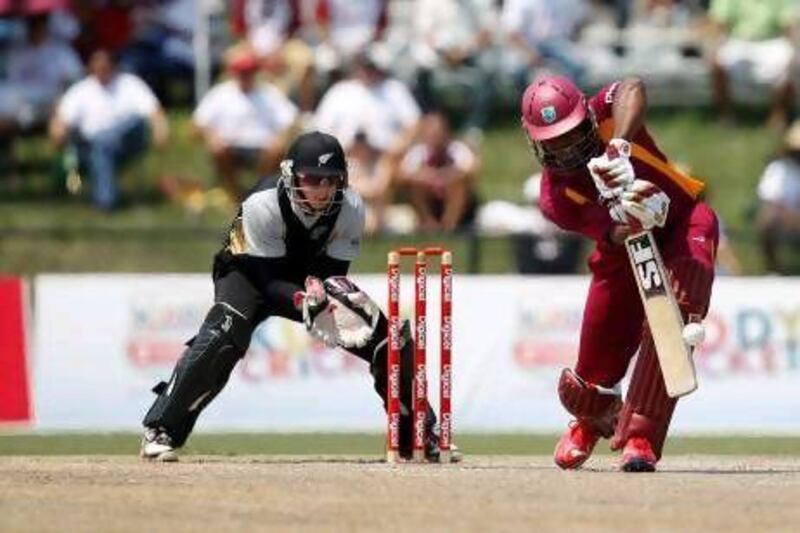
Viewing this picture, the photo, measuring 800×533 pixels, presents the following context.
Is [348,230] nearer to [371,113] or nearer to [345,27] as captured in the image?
[371,113]

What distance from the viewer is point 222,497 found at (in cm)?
1017

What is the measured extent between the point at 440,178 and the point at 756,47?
389 centimetres

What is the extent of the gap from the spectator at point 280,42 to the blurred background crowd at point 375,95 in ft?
0.06

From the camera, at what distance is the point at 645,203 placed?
11.2 meters

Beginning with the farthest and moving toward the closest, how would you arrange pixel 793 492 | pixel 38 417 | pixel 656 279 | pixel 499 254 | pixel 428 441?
pixel 499 254 < pixel 38 417 < pixel 428 441 < pixel 656 279 < pixel 793 492

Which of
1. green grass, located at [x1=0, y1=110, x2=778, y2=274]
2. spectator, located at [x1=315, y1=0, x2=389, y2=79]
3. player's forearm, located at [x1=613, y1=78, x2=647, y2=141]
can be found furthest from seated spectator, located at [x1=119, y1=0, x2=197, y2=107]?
player's forearm, located at [x1=613, y1=78, x2=647, y2=141]

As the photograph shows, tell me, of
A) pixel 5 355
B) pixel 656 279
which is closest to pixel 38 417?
pixel 5 355

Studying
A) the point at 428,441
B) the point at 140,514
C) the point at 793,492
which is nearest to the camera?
the point at 140,514

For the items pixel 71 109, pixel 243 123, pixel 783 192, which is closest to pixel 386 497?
pixel 783 192

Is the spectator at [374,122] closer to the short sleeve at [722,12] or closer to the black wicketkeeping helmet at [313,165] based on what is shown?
the short sleeve at [722,12]

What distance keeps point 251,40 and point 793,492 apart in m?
12.2

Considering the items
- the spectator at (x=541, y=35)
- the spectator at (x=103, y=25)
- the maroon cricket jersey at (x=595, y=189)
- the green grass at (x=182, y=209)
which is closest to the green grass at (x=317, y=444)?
the green grass at (x=182, y=209)

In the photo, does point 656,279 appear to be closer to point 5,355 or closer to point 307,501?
point 307,501

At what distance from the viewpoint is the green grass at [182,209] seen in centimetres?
1962
